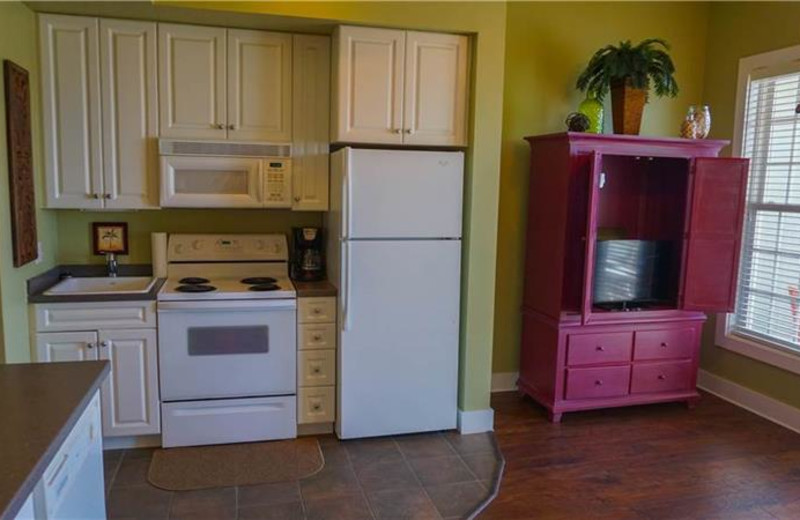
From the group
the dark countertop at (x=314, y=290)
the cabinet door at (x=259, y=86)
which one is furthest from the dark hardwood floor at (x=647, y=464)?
the cabinet door at (x=259, y=86)

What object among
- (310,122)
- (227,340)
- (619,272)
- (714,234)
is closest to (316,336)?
(227,340)

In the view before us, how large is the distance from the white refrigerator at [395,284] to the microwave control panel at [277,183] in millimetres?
261

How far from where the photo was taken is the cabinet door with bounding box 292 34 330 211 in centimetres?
339

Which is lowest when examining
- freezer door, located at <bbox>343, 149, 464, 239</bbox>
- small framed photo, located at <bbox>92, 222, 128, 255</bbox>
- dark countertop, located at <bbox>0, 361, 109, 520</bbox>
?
dark countertop, located at <bbox>0, 361, 109, 520</bbox>

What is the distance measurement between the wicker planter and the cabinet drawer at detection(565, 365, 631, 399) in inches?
60.3

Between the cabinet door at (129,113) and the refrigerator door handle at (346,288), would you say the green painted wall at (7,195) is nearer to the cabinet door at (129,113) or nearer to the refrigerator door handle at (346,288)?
the cabinet door at (129,113)

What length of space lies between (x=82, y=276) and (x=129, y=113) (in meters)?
1.03

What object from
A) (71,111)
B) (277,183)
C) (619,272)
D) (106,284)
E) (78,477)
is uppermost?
(71,111)

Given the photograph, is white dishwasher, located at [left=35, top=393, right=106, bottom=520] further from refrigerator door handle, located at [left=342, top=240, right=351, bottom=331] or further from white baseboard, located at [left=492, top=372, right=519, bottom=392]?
white baseboard, located at [left=492, top=372, right=519, bottom=392]

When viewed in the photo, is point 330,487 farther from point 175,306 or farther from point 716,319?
point 716,319

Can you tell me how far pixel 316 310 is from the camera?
3342 millimetres

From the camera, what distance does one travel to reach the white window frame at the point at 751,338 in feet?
12.1

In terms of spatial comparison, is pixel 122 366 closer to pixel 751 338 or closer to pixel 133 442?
pixel 133 442

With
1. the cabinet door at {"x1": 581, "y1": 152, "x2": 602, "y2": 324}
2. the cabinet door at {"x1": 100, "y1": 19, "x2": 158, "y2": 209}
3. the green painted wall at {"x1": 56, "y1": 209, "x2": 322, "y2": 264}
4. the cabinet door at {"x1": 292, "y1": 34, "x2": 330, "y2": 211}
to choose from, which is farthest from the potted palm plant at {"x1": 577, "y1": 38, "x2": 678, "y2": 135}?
the cabinet door at {"x1": 100, "y1": 19, "x2": 158, "y2": 209}
